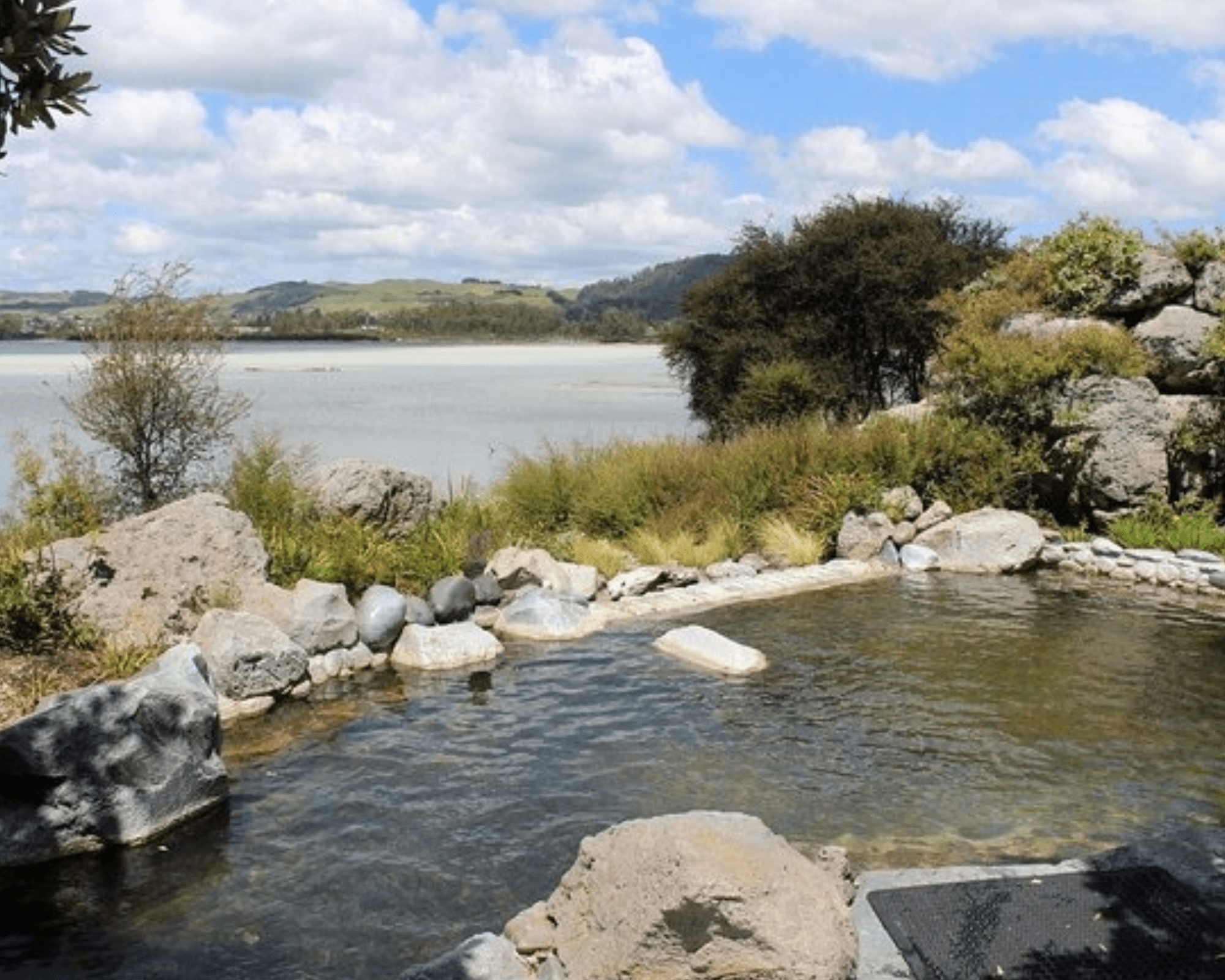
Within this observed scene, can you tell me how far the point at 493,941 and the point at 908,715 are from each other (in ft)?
15.9

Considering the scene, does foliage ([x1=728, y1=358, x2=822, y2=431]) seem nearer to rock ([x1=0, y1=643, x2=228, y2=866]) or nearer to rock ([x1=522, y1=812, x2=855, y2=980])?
rock ([x1=0, y1=643, x2=228, y2=866])

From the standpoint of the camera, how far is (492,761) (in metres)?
8.23

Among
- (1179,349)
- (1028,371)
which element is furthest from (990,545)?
(1179,349)

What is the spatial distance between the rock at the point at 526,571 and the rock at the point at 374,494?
4.88ft

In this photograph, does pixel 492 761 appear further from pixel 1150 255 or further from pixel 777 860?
pixel 1150 255

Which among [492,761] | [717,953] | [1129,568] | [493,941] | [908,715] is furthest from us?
[1129,568]

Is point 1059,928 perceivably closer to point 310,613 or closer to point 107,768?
point 107,768

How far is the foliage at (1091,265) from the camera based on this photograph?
18.3 metres

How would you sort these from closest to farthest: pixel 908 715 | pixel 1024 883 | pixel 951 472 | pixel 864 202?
pixel 1024 883 → pixel 908 715 → pixel 951 472 → pixel 864 202

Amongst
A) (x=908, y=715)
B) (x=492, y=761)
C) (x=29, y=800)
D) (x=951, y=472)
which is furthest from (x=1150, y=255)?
(x=29, y=800)

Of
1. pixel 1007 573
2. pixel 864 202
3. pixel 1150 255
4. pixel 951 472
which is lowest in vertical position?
pixel 1007 573

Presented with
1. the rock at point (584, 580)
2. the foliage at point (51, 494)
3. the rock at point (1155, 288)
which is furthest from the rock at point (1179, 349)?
the foliage at point (51, 494)

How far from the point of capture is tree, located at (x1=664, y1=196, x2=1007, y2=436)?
23000 millimetres

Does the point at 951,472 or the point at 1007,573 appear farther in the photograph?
the point at 951,472
